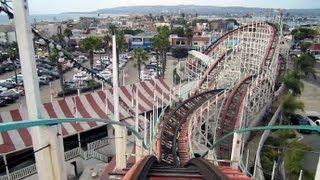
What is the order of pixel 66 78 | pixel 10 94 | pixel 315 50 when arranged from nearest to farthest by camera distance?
pixel 10 94 → pixel 66 78 → pixel 315 50

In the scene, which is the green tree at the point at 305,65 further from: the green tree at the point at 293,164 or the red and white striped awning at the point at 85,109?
the green tree at the point at 293,164

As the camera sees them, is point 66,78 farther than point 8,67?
No

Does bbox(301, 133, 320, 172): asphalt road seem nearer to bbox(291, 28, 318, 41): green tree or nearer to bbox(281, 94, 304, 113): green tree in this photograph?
bbox(281, 94, 304, 113): green tree

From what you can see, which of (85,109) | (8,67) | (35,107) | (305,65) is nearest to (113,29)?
(85,109)

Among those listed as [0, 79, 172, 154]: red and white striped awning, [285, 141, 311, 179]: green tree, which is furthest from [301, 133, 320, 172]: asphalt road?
[0, 79, 172, 154]: red and white striped awning

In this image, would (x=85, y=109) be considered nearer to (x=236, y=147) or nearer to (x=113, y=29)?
(x=113, y=29)

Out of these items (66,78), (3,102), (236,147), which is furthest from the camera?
(66,78)

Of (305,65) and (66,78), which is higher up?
(305,65)
